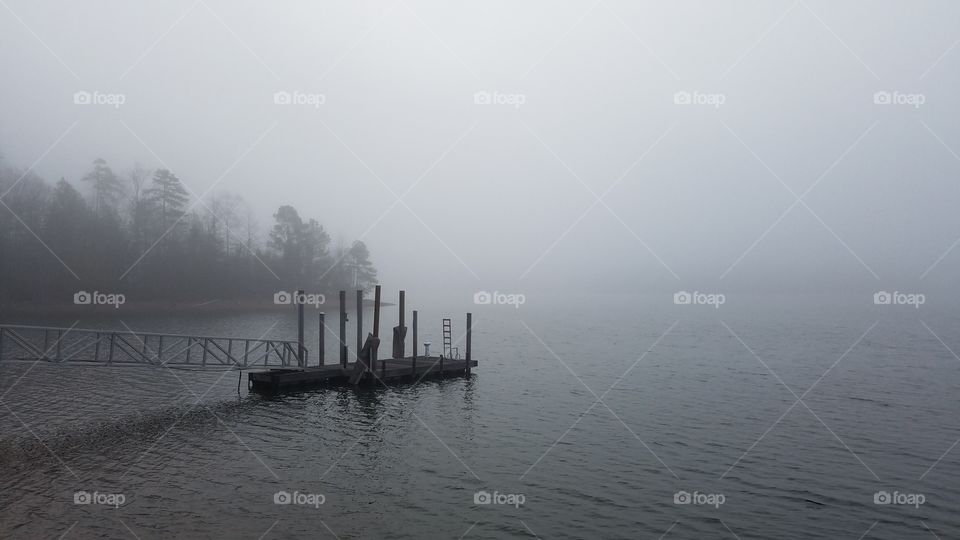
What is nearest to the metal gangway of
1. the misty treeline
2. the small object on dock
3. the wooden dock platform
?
the wooden dock platform

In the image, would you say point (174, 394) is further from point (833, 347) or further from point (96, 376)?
point (833, 347)

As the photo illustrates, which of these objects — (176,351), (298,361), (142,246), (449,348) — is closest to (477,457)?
(298,361)

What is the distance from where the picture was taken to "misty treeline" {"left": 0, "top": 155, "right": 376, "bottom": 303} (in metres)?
80.7

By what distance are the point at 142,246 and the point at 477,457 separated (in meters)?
93.4

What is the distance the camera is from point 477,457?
20.4m

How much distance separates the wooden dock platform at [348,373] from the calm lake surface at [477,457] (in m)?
1.09

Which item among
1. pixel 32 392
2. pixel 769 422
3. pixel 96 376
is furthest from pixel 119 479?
pixel 769 422

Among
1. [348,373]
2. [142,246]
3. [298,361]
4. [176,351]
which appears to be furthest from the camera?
[142,246]

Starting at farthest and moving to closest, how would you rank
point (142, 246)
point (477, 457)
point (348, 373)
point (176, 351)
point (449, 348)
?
point (142, 246) → point (449, 348) → point (176, 351) → point (348, 373) → point (477, 457)

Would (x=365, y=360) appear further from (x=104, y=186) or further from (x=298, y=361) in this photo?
(x=104, y=186)

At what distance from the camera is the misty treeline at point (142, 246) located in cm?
8071

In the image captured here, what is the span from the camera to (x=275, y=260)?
390ft

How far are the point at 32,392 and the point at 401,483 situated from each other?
21.1m

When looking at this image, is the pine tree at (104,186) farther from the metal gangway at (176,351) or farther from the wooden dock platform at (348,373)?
the wooden dock platform at (348,373)
